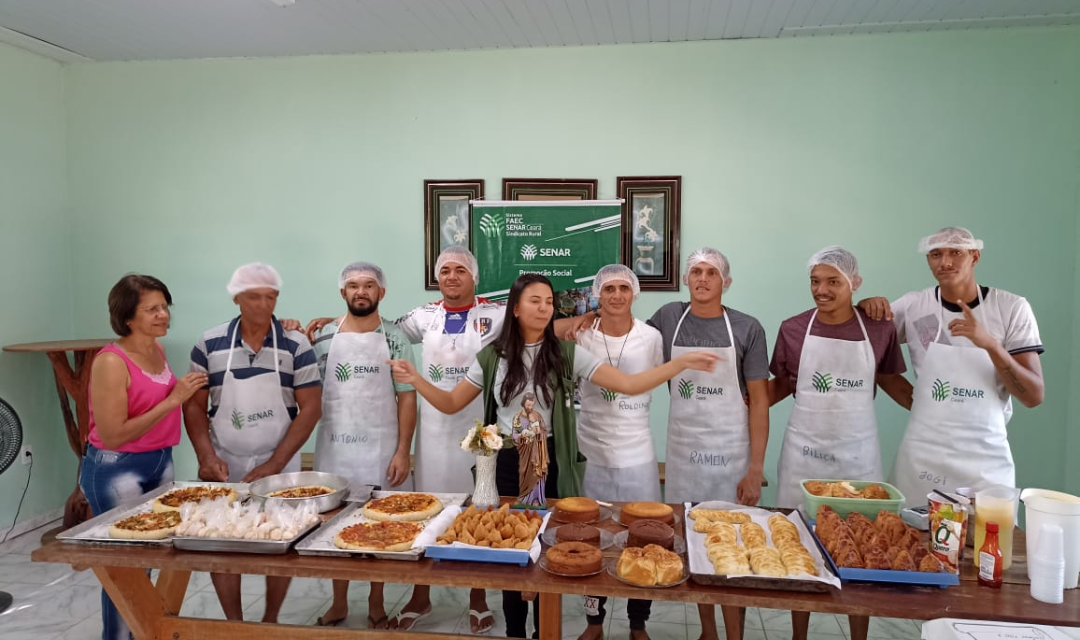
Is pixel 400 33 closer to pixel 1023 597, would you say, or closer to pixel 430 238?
pixel 430 238

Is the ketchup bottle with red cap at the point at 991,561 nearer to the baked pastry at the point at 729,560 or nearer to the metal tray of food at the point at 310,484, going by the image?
the baked pastry at the point at 729,560

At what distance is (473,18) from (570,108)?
3.28ft

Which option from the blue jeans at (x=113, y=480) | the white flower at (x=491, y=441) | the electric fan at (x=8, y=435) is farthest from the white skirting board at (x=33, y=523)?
the white flower at (x=491, y=441)

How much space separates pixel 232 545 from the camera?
2279 millimetres

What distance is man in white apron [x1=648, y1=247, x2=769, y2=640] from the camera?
3.39 metres

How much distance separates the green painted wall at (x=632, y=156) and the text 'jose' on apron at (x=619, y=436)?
5.91 feet

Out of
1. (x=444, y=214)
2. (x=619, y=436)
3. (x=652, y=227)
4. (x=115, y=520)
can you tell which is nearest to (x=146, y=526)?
(x=115, y=520)

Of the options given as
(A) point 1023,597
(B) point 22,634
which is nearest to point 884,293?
(A) point 1023,597

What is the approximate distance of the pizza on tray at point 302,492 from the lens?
2711 millimetres

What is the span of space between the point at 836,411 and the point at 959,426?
1.81 feet

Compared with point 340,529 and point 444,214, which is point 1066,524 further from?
point 444,214

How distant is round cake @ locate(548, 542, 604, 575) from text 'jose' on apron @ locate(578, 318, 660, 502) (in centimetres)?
119

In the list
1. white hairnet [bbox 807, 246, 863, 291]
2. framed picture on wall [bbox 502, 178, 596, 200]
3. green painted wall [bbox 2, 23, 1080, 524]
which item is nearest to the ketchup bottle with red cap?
white hairnet [bbox 807, 246, 863, 291]

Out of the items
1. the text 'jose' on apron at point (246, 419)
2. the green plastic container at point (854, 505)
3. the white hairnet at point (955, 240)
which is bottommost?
the green plastic container at point (854, 505)
